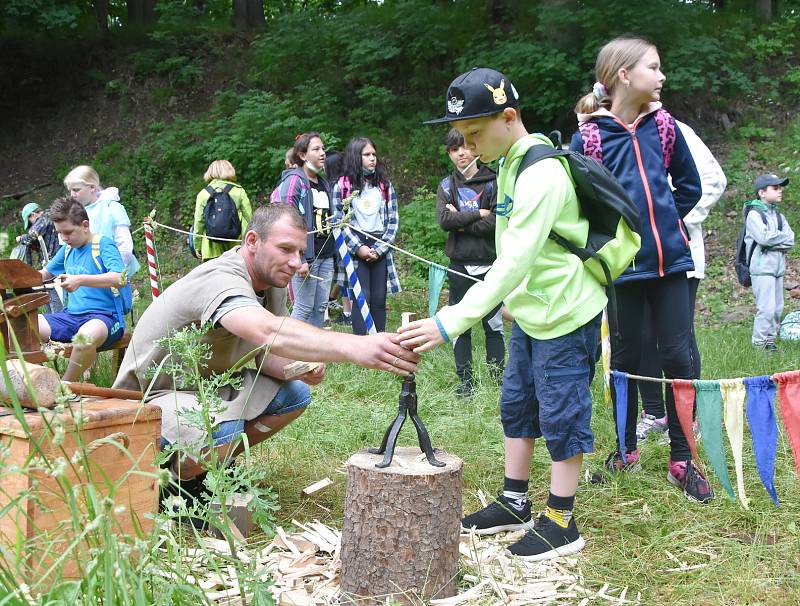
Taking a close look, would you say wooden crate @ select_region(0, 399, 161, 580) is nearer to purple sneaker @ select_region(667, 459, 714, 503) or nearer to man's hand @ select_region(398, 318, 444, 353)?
man's hand @ select_region(398, 318, 444, 353)

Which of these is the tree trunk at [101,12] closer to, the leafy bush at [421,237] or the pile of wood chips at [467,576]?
the leafy bush at [421,237]

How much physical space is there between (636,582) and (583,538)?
Result: 358 millimetres

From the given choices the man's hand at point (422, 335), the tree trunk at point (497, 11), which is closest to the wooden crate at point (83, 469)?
the man's hand at point (422, 335)

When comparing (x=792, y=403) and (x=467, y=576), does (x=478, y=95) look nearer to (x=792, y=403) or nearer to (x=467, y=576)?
(x=792, y=403)

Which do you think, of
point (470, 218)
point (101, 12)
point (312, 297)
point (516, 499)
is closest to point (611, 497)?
point (516, 499)

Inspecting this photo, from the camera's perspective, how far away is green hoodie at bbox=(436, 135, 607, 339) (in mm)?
2896

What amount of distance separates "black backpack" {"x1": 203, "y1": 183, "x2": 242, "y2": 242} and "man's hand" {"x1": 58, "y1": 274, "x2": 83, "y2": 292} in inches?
104

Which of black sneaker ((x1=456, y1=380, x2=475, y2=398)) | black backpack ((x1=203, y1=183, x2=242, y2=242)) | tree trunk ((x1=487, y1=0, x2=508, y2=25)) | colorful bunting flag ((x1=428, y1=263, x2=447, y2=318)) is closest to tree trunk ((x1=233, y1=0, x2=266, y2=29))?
tree trunk ((x1=487, y1=0, x2=508, y2=25))

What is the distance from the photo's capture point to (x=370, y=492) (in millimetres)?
Answer: 2775

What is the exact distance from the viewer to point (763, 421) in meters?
3.07

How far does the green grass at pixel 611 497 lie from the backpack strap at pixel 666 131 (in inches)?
61.0

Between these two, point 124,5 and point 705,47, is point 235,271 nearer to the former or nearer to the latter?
point 705,47

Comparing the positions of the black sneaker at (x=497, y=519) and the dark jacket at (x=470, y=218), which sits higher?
the dark jacket at (x=470, y=218)

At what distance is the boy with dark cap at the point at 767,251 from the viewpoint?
7.40 meters
